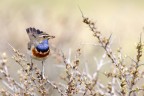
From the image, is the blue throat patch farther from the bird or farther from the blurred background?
the blurred background

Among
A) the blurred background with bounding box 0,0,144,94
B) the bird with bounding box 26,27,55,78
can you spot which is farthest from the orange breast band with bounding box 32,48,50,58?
the blurred background with bounding box 0,0,144,94

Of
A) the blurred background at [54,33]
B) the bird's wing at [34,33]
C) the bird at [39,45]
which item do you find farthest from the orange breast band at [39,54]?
the blurred background at [54,33]

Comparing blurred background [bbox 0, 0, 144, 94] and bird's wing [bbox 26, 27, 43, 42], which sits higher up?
blurred background [bbox 0, 0, 144, 94]

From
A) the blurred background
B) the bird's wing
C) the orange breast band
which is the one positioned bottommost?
the orange breast band

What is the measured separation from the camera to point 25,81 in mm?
5043

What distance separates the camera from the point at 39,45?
607 cm

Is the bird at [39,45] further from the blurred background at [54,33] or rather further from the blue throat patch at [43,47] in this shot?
the blurred background at [54,33]

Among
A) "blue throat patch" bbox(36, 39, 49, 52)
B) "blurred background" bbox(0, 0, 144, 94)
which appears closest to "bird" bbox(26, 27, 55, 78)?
"blue throat patch" bbox(36, 39, 49, 52)

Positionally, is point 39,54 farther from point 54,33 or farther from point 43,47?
point 54,33

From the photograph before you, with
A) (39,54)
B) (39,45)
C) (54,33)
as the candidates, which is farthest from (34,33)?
(54,33)

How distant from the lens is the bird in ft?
19.5

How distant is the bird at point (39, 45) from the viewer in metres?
5.96

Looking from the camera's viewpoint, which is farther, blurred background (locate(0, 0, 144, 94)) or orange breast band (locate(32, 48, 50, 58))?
blurred background (locate(0, 0, 144, 94))

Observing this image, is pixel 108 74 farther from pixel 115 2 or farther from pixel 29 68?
pixel 115 2
